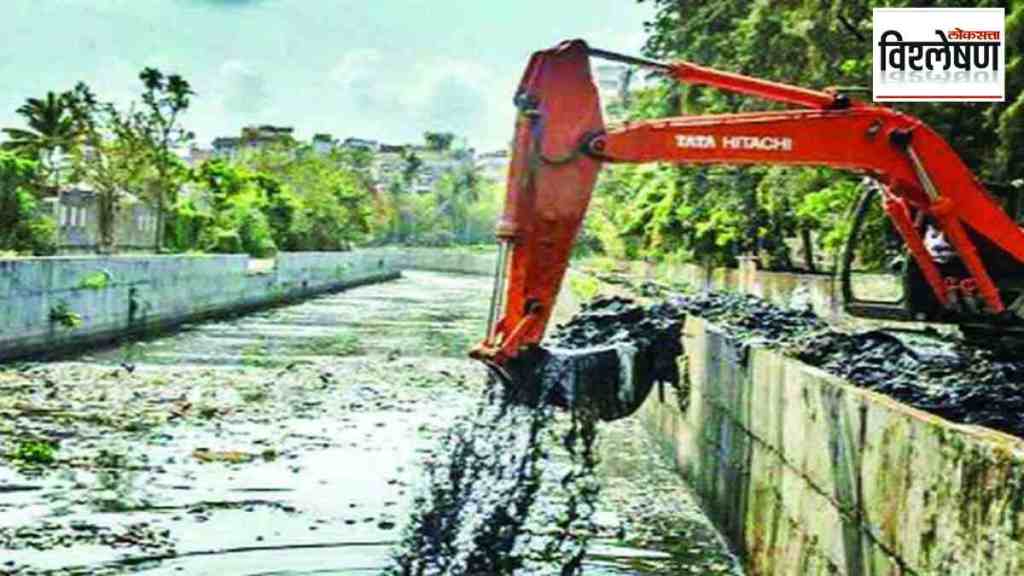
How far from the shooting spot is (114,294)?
3127cm

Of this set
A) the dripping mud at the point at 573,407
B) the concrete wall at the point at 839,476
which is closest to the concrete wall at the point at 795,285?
the dripping mud at the point at 573,407

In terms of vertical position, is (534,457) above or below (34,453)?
above

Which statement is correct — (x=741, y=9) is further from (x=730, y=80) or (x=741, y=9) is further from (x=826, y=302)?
(x=730, y=80)

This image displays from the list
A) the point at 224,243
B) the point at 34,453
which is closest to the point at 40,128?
the point at 224,243

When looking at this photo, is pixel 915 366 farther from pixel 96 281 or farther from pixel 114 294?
pixel 114 294

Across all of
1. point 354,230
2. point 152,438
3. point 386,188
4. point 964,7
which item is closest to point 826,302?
point 964,7

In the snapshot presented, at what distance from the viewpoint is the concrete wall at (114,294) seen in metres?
24.9

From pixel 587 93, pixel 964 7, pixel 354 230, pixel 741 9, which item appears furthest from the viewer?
pixel 354 230

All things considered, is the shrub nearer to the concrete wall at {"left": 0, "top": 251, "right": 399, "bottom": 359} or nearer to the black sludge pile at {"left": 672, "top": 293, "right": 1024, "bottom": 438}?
the concrete wall at {"left": 0, "top": 251, "right": 399, "bottom": 359}

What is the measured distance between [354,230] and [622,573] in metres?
92.4

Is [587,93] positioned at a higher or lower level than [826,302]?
higher

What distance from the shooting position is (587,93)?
31.3ft

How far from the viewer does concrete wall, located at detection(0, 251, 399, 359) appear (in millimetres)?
24933

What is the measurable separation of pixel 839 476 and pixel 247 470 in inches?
295
